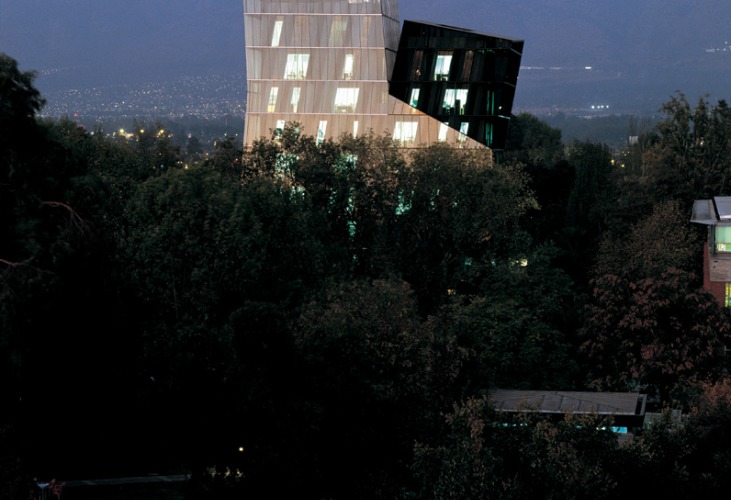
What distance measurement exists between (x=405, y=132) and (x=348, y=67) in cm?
707

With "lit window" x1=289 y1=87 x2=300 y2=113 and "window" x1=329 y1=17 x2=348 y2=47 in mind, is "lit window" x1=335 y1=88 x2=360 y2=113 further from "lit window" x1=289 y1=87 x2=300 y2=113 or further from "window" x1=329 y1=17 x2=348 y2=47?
"window" x1=329 y1=17 x2=348 y2=47

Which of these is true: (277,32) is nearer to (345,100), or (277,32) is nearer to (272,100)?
(272,100)

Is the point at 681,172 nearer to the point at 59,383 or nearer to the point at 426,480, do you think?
the point at 59,383

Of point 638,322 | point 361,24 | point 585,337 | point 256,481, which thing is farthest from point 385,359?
point 361,24

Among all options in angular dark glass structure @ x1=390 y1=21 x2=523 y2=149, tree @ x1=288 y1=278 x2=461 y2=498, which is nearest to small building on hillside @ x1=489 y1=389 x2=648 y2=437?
tree @ x1=288 y1=278 x2=461 y2=498

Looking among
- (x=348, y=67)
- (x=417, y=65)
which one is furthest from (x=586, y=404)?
(x=348, y=67)

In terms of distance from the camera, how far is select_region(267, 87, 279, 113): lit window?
88.6 meters

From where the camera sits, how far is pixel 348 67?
87062 mm

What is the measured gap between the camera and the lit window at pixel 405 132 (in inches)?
3364

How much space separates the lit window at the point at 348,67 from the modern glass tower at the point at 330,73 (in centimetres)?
8

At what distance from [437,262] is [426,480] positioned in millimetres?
36534

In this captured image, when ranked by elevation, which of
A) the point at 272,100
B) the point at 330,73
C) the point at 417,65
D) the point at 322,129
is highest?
the point at 417,65

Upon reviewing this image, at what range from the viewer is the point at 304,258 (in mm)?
51750

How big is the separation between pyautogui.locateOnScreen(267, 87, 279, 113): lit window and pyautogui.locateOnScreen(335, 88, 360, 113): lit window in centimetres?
513
